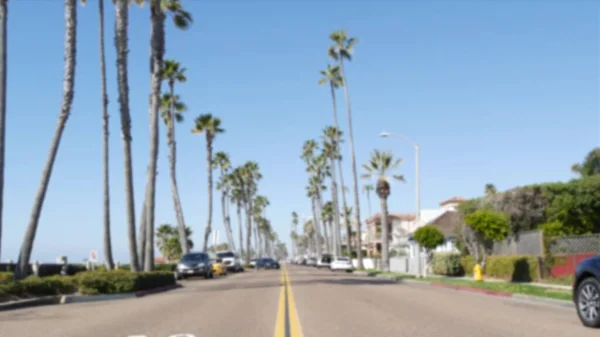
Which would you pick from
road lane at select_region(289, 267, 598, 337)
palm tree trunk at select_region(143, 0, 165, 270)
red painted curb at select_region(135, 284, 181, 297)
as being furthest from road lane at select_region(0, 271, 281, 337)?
palm tree trunk at select_region(143, 0, 165, 270)

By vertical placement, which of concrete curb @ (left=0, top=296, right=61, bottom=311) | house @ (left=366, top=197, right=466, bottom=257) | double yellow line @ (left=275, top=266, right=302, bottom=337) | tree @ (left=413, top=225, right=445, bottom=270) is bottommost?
double yellow line @ (left=275, top=266, right=302, bottom=337)

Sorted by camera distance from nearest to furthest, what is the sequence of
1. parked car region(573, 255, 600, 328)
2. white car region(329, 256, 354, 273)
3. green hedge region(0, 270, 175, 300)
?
1. parked car region(573, 255, 600, 328)
2. green hedge region(0, 270, 175, 300)
3. white car region(329, 256, 354, 273)

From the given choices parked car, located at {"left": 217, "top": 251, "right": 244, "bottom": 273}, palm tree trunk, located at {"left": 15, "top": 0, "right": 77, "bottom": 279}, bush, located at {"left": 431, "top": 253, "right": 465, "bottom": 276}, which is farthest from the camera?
parked car, located at {"left": 217, "top": 251, "right": 244, "bottom": 273}

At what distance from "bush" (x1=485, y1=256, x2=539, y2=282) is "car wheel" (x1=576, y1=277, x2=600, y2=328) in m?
19.3

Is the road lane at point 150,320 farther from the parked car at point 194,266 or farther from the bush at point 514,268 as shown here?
the parked car at point 194,266

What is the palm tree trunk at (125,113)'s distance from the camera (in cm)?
3222

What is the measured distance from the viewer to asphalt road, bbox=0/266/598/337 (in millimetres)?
12711

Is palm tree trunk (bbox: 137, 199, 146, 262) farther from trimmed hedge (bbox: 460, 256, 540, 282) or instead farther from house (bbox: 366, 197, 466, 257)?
house (bbox: 366, 197, 466, 257)

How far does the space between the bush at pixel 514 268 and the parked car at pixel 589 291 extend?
19.3 metres

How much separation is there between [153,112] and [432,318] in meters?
23.7

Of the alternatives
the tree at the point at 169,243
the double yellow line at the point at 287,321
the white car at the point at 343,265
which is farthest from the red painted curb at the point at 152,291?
the tree at the point at 169,243

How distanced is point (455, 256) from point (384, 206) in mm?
14625

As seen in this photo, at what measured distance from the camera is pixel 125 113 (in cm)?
3300

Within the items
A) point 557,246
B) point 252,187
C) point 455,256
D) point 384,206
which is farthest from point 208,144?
point 252,187
